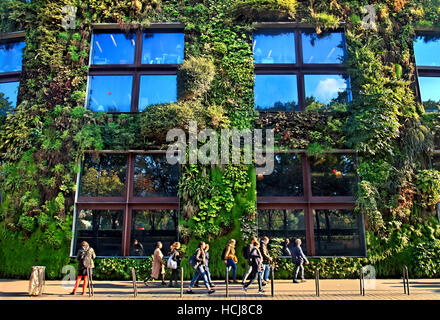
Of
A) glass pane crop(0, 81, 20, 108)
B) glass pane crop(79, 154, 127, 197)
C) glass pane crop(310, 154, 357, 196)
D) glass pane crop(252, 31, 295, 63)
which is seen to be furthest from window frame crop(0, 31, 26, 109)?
glass pane crop(310, 154, 357, 196)

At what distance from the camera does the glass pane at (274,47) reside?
49.1 feet

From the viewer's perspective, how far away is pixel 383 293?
9648 mm

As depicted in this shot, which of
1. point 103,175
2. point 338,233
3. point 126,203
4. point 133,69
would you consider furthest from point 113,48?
point 338,233

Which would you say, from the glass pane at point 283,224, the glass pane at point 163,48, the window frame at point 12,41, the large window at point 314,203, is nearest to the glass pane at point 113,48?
the glass pane at point 163,48

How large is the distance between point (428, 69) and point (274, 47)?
21.6ft

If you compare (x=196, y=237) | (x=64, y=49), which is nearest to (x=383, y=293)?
(x=196, y=237)

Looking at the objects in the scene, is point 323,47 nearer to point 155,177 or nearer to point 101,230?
point 155,177

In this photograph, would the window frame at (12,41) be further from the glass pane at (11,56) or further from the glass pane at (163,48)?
the glass pane at (163,48)

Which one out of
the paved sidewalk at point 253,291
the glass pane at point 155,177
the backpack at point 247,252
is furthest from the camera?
the glass pane at point 155,177

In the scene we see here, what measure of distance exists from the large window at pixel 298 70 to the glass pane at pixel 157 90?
3.46 m

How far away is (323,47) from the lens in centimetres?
1508

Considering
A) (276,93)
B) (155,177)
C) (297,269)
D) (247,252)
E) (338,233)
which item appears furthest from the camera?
(276,93)

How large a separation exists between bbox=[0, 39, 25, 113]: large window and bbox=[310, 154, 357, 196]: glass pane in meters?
12.7

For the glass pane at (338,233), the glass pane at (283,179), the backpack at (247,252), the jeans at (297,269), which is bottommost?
the jeans at (297,269)
